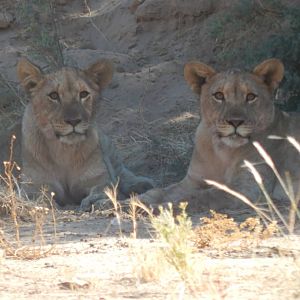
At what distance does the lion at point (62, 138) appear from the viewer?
834 cm

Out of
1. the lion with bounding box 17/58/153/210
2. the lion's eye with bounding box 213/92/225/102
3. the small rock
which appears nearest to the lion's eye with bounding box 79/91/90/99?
the lion with bounding box 17/58/153/210

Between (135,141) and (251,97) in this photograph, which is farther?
(135,141)

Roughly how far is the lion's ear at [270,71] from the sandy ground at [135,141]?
62.0 inches

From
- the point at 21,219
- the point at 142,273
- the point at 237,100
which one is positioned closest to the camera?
the point at 142,273

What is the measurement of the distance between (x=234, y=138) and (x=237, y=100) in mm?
339

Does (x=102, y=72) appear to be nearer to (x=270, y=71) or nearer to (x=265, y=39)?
(x=270, y=71)

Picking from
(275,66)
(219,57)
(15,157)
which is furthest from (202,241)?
(219,57)

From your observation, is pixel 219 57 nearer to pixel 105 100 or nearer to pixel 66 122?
pixel 105 100

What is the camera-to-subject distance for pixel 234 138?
25.5 ft

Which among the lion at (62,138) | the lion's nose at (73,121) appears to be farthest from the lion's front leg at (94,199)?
the lion's nose at (73,121)

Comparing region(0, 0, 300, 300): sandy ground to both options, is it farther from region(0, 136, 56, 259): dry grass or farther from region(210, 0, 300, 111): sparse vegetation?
region(210, 0, 300, 111): sparse vegetation

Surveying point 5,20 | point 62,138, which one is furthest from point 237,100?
point 5,20

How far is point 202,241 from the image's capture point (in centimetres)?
569

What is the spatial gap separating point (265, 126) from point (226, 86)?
449mm
